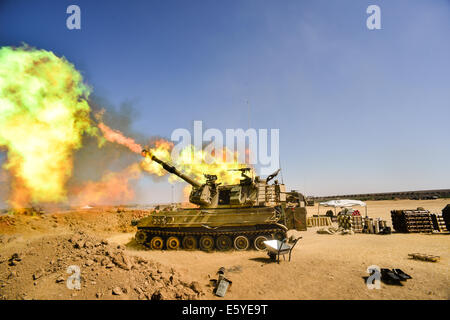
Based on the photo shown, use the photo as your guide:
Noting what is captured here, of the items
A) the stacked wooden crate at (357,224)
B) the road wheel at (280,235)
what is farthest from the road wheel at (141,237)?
the stacked wooden crate at (357,224)

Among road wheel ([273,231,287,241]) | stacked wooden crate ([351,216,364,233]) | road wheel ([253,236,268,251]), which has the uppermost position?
road wheel ([273,231,287,241])

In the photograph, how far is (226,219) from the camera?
12672 millimetres

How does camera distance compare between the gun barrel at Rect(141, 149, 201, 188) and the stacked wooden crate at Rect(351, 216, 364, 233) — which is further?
the stacked wooden crate at Rect(351, 216, 364, 233)

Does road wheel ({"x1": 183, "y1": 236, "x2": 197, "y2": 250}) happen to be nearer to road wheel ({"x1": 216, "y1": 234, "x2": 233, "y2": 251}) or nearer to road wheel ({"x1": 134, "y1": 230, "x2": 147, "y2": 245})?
road wheel ({"x1": 216, "y1": 234, "x2": 233, "y2": 251})

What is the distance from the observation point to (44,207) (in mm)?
24297

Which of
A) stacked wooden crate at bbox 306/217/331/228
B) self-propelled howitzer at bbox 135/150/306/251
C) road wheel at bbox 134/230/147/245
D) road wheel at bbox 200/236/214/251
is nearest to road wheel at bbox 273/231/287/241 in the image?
self-propelled howitzer at bbox 135/150/306/251

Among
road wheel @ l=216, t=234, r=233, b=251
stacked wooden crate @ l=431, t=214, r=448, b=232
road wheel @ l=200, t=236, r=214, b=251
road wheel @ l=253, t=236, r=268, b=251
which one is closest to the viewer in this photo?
road wheel @ l=253, t=236, r=268, b=251

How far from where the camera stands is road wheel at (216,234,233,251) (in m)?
12.4

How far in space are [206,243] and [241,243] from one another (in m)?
2.07

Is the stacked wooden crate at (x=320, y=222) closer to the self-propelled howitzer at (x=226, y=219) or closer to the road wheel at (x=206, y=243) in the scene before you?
the self-propelled howitzer at (x=226, y=219)

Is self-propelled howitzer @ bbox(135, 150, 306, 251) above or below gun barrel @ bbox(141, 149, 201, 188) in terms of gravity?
below

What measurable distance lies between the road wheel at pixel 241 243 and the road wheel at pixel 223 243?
1.08ft

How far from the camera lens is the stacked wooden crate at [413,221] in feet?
53.9
